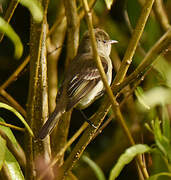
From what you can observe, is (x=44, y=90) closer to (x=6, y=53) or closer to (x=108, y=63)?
(x=108, y=63)

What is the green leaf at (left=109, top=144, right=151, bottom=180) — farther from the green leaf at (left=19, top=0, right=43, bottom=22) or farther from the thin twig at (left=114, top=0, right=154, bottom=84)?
the green leaf at (left=19, top=0, right=43, bottom=22)

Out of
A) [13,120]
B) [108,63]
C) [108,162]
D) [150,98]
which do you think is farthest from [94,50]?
[13,120]

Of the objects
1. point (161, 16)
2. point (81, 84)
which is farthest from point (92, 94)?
point (161, 16)

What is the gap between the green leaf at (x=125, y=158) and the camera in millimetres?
1873

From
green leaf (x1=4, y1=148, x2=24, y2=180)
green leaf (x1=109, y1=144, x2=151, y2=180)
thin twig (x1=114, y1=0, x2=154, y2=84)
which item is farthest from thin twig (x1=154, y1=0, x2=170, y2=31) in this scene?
green leaf (x1=4, y1=148, x2=24, y2=180)

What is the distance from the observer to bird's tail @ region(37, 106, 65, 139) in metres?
2.46

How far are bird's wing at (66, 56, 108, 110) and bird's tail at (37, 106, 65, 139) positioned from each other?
0.25 meters

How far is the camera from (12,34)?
1.51 meters

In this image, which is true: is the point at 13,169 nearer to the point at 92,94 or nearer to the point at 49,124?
the point at 49,124

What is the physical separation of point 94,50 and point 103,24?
2.33m

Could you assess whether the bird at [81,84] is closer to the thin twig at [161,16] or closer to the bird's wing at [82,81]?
the bird's wing at [82,81]

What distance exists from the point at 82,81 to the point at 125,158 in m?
1.51

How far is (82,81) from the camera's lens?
3.38m

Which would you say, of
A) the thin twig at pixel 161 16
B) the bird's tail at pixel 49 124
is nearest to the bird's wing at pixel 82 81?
the bird's tail at pixel 49 124
